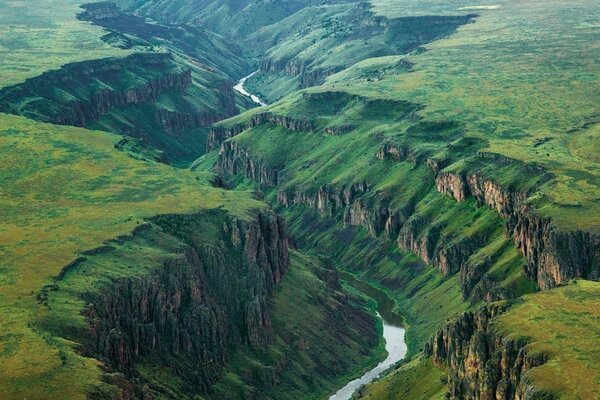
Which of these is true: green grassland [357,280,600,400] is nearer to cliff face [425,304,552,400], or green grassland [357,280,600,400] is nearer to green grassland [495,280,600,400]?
green grassland [495,280,600,400]

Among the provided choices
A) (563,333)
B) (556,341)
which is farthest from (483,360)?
(556,341)

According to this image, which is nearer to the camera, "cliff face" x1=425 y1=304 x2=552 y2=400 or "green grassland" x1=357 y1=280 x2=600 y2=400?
"green grassland" x1=357 y1=280 x2=600 y2=400

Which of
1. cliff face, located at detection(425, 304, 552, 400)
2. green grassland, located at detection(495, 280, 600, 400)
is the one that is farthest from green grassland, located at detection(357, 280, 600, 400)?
cliff face, located at detection(425, 304, 552, 400)

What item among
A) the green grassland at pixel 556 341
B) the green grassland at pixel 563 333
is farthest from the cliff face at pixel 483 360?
the green grassland at pixel 563 333

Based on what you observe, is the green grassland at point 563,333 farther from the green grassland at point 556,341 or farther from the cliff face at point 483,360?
the cliff face at point 483,360

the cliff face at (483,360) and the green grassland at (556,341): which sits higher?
the green grassland at (556,341)

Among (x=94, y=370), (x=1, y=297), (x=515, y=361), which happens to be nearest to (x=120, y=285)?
(x=1, y=297)
